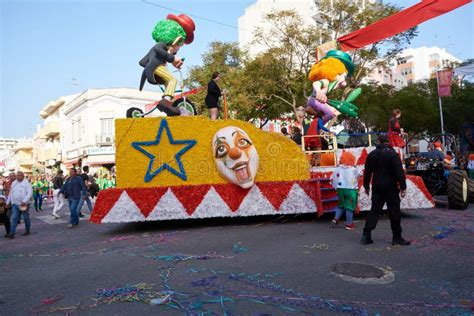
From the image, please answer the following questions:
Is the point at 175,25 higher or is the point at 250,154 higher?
the point at 175,25

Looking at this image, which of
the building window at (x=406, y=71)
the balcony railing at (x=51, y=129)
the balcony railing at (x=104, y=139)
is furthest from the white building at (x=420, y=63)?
the balcony railing at (x=51, y=129)

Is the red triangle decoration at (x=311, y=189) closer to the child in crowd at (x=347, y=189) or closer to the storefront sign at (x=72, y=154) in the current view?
the child in crowd at (x=347, y=189)

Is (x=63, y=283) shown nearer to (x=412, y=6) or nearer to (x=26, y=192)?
(x=26, y=192)

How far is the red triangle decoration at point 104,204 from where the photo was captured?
7031mm

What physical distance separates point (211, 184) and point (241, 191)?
1.92 ft

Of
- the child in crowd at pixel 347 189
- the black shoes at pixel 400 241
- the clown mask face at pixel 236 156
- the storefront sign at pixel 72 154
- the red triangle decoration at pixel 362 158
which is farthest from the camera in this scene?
the storefront sign at pixel 72 154

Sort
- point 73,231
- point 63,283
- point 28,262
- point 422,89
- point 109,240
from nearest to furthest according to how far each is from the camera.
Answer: point 63,283 < point 28,262 < point 109,240 < point 73,231 < point 422,89

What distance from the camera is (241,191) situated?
23.4ft

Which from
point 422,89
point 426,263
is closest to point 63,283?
point 426,263

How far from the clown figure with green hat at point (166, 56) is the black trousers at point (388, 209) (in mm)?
4285

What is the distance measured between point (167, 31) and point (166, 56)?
1.92ft

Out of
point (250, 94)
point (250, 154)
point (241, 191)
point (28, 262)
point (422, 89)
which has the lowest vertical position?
A: point (28, 262)

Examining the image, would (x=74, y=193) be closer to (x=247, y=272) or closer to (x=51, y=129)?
(x=247, y=272)

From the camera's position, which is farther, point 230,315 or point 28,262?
point 28,262
